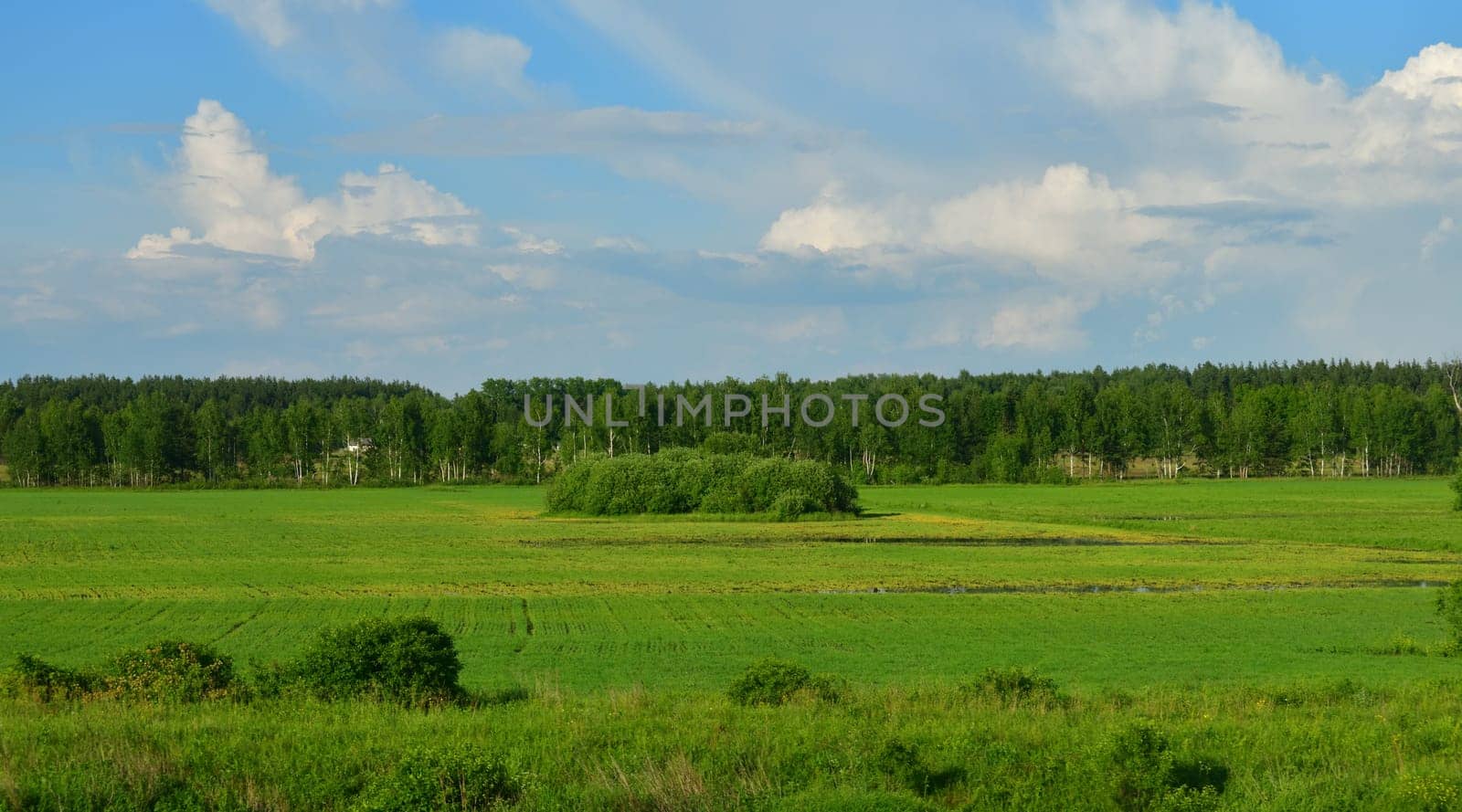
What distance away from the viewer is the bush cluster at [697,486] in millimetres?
93938

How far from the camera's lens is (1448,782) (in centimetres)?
1308

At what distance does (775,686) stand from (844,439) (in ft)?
511

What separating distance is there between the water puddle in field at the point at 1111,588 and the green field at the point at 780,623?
10.0 inches

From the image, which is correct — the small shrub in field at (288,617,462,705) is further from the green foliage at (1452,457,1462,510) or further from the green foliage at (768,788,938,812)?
the green foliage at (1452,457,1462,510)

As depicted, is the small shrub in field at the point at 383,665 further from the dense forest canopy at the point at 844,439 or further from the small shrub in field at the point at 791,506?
the dense forest canopy at the point at 844,439

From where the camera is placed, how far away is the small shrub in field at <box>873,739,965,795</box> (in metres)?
14.2

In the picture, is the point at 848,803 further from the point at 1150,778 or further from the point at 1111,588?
the point at 1111,588

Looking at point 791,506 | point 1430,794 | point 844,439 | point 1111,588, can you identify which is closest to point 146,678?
point 1430,794

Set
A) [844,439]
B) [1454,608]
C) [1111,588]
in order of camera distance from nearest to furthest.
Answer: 1. [1454,608]
2. [1111,588]
3. [844,439]

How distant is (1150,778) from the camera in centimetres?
1355

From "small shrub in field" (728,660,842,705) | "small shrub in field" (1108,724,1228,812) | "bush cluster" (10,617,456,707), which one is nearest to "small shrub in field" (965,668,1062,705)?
"small shrub in field" (728,660,842,705)

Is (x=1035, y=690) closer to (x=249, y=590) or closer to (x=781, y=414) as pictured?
(x=249, y=590)

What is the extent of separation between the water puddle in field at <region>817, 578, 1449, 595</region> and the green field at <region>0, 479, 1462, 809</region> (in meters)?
0.25

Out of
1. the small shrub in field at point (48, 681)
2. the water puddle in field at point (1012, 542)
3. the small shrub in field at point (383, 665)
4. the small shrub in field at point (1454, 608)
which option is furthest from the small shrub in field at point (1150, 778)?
the water puddle in field at point (1012, 542)
